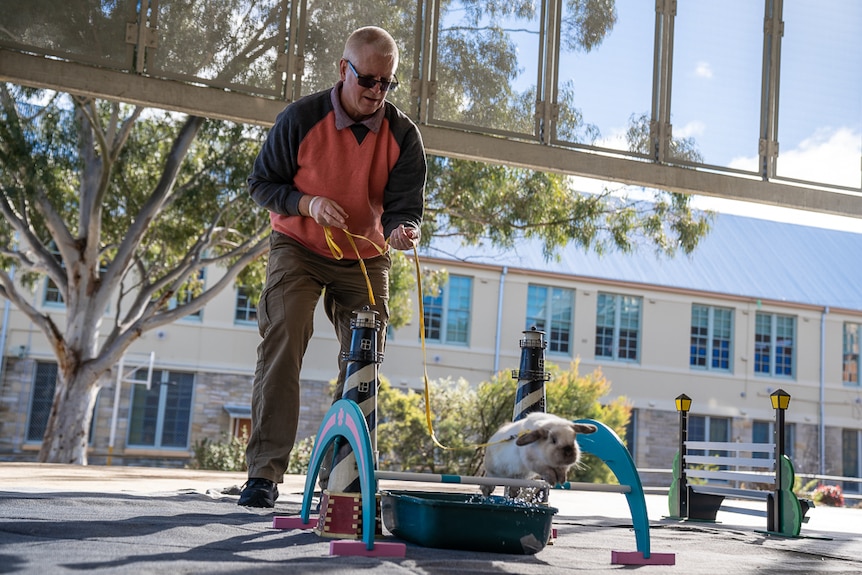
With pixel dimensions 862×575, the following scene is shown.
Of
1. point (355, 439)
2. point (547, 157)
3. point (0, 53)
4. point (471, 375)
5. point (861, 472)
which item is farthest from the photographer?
point (861, 472)

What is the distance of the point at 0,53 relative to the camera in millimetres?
5547

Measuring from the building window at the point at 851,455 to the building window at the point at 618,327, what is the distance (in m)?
6.09

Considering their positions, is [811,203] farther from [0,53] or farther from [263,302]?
[0,53]

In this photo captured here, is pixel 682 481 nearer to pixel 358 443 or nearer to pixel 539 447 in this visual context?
pixel 539 447

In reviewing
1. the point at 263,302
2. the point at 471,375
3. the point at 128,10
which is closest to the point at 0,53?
the point at 128,10

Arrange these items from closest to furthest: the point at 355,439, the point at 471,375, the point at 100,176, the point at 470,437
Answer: the point at 355,439, the point at 100,176, the point at 470,437, the point at 471,375

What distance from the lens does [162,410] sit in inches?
795

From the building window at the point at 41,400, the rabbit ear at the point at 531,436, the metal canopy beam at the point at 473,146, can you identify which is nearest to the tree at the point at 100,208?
the metal canopy beam at the point at 473,146

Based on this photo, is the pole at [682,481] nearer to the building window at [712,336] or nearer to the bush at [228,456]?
the bush at [228,456]

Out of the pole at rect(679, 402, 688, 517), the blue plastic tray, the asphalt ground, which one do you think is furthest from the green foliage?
the blue plastic tray

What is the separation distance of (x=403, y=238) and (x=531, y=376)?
667 mm

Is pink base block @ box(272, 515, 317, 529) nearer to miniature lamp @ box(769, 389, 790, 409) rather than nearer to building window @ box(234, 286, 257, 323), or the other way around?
miniature lamp @ box(769, 389, 790, 409)

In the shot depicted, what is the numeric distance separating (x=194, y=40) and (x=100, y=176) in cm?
556

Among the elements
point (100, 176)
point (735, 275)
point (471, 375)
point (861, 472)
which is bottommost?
point (861, 472)
